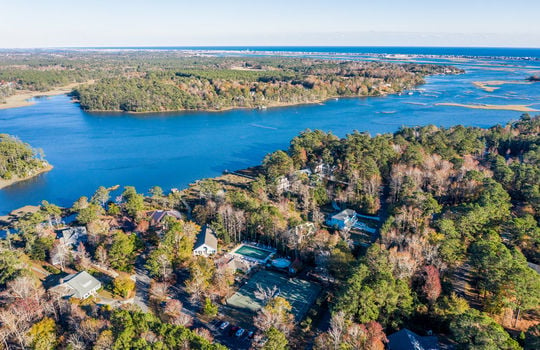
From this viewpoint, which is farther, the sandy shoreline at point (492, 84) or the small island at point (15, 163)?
the sandy shoreline at point (492, 84)

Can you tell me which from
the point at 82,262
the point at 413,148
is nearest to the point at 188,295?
the point at 82,262

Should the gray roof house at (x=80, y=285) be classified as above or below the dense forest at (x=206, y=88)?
below

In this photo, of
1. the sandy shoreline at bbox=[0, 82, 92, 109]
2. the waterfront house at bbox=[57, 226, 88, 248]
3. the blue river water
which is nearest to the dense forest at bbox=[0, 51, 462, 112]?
the sandy shoreline at bbox=[0, 82, 92, 109]

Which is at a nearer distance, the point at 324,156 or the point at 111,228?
the point at 111,228

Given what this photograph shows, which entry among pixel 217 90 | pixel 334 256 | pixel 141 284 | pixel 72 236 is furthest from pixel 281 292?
pixel 217 90

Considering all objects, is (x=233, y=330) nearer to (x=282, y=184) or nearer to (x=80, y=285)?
(x=80, y=285)

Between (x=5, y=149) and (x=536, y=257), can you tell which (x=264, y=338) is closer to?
(x=536, y=257)

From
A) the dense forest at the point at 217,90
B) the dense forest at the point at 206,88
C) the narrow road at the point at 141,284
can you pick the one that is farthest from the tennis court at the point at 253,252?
the dense forest at the point at 206,88

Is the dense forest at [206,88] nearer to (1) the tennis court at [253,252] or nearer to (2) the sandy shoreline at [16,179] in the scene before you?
(2) the sandy shoreline at [16,179]

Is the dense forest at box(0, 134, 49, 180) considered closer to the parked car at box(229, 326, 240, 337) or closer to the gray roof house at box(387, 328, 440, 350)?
the parked car at box(229, 326, 240, 337)
